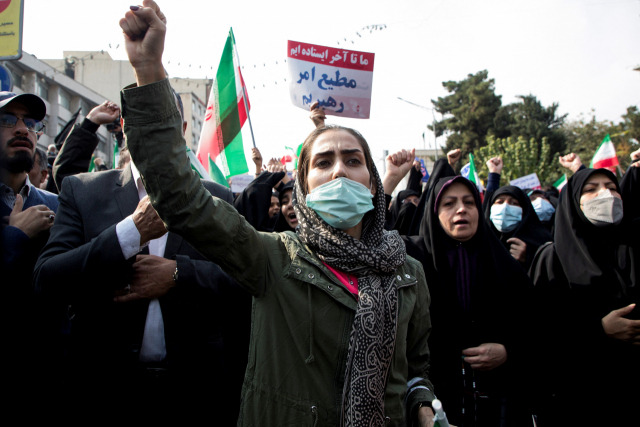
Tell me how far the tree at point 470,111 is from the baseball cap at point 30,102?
41.5m

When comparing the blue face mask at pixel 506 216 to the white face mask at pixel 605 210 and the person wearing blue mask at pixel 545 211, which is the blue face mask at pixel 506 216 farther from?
the person wearing blue mask at pixel 545 211

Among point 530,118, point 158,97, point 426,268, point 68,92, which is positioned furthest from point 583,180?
point 530,118

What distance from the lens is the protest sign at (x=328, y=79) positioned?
491cm

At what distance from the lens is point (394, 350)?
170cm

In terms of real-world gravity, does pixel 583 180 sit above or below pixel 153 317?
above

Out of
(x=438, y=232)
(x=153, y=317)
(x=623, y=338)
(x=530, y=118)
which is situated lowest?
(x=623, y=338)

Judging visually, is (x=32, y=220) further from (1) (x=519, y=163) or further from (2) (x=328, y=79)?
(1) (x=519, y=163)

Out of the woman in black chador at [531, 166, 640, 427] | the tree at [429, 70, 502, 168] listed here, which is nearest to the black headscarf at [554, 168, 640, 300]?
the woman in black chador at [531, 166, 640, 427]

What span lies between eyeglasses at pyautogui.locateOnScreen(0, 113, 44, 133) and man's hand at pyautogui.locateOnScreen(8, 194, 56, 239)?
0.48 meters

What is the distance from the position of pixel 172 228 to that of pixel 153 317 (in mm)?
729

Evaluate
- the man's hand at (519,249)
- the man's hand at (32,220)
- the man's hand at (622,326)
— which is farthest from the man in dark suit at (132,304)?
the man's hand at (519,249)

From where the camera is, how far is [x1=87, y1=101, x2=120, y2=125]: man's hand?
11.4 ft

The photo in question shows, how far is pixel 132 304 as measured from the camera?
1.92 metres

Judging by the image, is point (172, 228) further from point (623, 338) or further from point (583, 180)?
point (583, 180)
